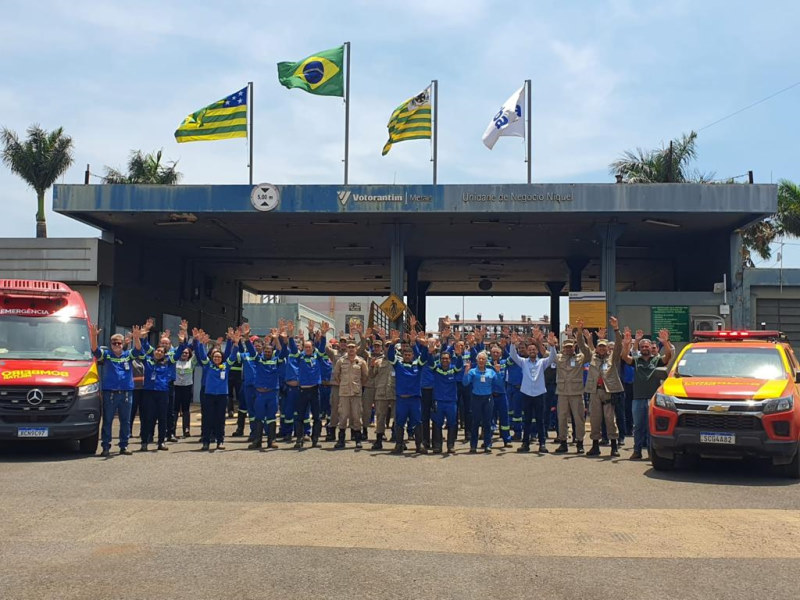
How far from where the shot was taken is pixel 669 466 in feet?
37.2

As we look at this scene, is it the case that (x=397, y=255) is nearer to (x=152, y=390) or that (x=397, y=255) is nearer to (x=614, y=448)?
(x=152, y=390)

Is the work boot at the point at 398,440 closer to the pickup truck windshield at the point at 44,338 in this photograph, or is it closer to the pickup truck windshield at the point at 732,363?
the pickup truck windshield at the point at 732,363

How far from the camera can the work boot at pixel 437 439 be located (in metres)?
13.5

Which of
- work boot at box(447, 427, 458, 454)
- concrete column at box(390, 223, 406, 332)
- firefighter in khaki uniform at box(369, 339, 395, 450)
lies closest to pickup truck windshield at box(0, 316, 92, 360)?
firefighter in khaki uniform at box(369, 339, 395, 450)

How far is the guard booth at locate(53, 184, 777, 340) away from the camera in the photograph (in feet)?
73.0

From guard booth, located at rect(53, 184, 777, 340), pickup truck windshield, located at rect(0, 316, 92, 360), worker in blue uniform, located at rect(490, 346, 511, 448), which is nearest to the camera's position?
pickup truck windshield, located at rect(0, 316, 92, 360)

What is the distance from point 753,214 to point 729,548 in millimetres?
17534

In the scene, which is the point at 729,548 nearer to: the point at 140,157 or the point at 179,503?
the point at 179,503

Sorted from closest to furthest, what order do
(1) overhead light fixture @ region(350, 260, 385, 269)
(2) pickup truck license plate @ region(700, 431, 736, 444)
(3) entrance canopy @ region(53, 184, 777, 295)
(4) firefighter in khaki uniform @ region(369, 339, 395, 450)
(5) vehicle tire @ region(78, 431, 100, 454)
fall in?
(2) pickup truck license plate @ region(700, 431, 736, 444), (5) vehicle tire @ region(78, 431, 100, 454), (4) firefighter in khaki uniform @ region(369, 339, 395, 450), (3) entrance canopy @ region(53, 184, 777, 295), (1) overhead light fixture @ region(350, 260, 385, 269)

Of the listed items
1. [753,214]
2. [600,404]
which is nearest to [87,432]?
[600,404]

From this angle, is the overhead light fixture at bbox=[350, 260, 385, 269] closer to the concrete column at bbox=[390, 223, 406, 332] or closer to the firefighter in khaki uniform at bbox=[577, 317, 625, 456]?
the concrete column at bbox=[390, 223, 406, 332]

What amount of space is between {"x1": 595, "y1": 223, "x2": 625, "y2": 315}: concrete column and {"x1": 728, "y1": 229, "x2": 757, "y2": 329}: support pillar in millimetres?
3291

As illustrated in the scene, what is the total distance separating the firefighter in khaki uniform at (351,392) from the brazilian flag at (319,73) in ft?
41.4

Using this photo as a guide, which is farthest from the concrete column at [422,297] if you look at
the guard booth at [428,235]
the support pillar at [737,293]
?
→ the support pillar at [737,293]
